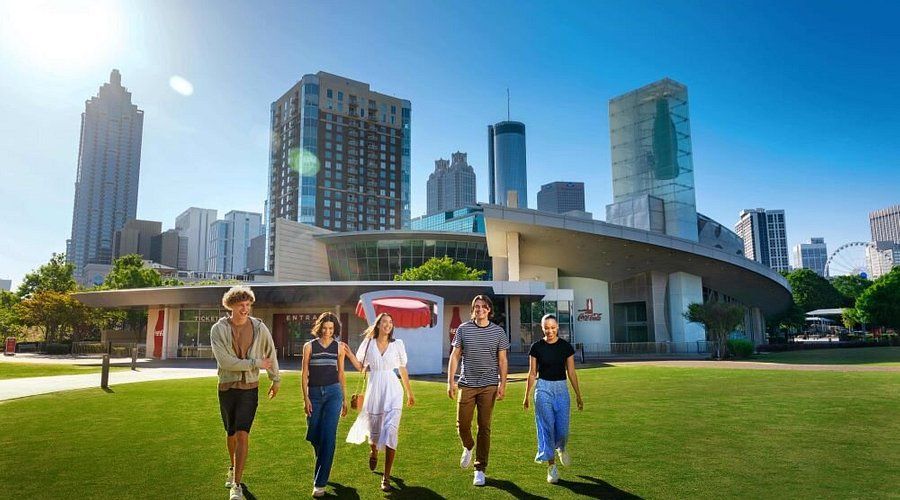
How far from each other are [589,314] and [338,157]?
288 feet

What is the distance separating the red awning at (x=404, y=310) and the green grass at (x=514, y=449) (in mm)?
8336

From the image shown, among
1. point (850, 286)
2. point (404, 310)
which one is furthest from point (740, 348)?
point (850, 286)

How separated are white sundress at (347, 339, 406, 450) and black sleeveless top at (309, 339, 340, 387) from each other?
0.36m

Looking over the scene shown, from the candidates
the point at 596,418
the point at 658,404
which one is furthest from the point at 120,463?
the point at 658,404

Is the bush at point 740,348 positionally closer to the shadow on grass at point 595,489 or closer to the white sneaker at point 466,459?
the shadow on grass at point 595,489

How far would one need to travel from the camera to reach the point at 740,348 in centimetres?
3102

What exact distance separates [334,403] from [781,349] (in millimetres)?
49487

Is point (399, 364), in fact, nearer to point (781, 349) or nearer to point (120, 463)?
point (120, 463)

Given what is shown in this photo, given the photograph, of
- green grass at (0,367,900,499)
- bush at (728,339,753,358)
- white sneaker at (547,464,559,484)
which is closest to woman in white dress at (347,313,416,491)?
green grass at (0,367,900,499)

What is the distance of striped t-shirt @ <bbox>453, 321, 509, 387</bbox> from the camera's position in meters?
5.94

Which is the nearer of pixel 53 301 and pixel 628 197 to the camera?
pixel 53 301

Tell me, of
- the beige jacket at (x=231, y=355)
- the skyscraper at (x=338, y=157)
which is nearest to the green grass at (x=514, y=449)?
the beige jacket at (x=231, y=355)

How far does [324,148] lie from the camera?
390ft

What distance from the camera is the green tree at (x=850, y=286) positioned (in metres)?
87.2
